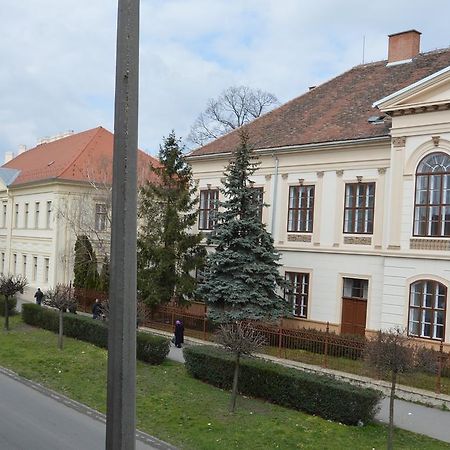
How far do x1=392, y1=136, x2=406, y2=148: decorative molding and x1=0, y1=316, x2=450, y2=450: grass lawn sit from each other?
465 inches

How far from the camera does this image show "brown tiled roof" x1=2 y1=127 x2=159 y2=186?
133 ft

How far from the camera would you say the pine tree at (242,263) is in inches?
978

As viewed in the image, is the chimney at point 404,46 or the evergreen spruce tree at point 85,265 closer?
the chimney at point 404,46

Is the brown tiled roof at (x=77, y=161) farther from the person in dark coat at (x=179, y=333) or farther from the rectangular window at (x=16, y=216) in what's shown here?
the person in dark coat at (x=179, y=333)

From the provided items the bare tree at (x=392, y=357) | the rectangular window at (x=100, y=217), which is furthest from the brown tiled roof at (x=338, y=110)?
the bare tree at (x=392, y=357)

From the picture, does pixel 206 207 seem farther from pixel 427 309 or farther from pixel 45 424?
pixel 45 424

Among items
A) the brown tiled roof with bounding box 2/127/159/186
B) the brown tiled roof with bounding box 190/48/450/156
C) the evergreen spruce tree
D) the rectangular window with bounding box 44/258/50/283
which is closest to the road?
the brown tiled roof with bounding box 190/48/450/156

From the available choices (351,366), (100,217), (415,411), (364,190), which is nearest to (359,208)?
(364,190)

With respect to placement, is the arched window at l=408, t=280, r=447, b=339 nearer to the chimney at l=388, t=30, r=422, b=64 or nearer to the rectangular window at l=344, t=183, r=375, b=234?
the rectangular window at l=344, t=183, r=375, b=234

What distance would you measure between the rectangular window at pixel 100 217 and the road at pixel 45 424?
67.6 feet

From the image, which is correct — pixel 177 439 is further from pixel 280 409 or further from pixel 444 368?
pixel 444 368

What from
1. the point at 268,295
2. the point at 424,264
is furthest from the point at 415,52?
the point at 268,295

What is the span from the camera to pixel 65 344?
2473 centimetres

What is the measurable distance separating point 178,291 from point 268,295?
550cm
